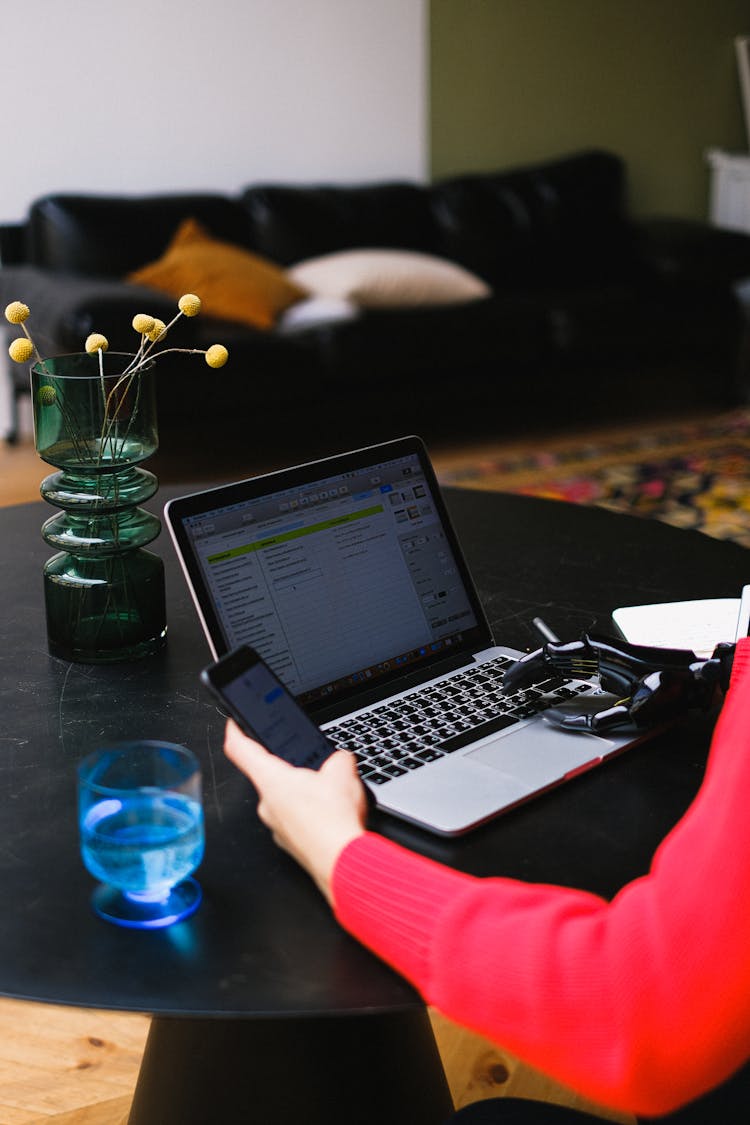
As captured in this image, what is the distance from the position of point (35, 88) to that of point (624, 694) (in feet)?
11.9

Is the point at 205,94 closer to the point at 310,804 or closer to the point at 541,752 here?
the point at 541,752

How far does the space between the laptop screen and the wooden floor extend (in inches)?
25.8

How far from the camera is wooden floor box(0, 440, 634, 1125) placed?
4.73 ft

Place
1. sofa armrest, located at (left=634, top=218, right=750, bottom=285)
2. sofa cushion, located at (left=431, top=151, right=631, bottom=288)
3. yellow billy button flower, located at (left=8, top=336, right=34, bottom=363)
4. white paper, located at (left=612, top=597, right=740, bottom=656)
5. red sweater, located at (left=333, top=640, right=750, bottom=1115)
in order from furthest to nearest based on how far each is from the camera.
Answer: sofa cushion, located at (left=431, top=151, right=631, bottom=288) < sofa armrest, located at (left=634, top=218, right=750, bottom=285) < white paper, located at (left=612, top=597, right=740, bottom=656) < yellow billy button flower, located at (left=8, top=336, right=34, bottom=363) < red sweater, located at (left=333, top=640, right=750, bottom=1115)

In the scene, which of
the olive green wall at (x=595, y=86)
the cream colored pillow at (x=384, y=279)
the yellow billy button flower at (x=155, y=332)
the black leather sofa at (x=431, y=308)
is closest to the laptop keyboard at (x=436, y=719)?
the yellow billy button flower at (x=155, y=332)

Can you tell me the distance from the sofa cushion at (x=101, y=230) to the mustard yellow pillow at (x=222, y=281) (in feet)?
0.22

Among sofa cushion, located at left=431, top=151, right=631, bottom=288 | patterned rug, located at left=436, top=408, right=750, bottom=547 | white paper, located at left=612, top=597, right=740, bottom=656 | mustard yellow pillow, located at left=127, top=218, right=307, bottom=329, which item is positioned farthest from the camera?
sofa cushion, located at left=431, top=151, right=631, bottom=288

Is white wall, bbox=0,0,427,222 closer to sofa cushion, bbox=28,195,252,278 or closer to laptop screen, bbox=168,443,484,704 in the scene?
sofa cushion, bbox=28,195,252,278

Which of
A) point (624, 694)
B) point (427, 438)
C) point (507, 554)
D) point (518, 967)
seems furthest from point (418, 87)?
point (518, 967)

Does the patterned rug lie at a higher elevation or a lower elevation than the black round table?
lower

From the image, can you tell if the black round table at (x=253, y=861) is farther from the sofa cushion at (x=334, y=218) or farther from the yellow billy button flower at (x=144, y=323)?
the sofa cushion at (x=334, y=218)

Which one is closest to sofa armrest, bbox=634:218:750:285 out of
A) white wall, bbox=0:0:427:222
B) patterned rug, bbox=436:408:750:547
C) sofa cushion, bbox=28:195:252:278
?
patterned rug, bbox=436:408:750:547

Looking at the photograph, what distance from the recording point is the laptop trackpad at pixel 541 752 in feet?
3.01

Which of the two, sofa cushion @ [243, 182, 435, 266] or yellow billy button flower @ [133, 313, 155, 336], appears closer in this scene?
yellow billy button flower @ [133, 313, 155, 336]
